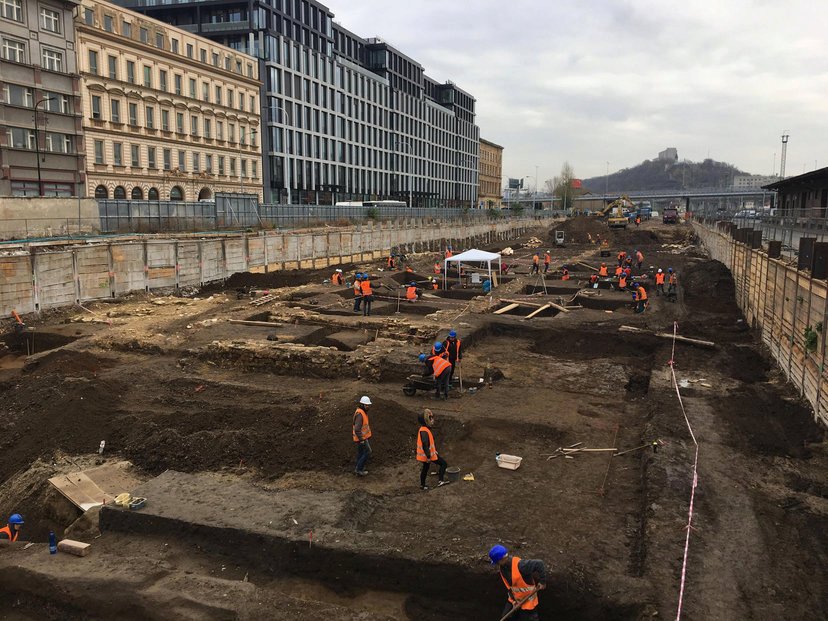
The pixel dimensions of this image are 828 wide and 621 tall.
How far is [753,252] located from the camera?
2308 centimetres

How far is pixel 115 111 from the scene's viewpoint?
164 feet

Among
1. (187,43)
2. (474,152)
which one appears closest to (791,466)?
(187,43)

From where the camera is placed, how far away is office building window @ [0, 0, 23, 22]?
40531mm

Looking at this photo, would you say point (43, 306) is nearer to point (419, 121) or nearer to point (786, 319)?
point (786, 319)

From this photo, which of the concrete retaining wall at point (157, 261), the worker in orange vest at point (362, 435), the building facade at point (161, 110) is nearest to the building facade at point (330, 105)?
the building facade at point (161, 110)

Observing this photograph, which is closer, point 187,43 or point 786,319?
point 786,319

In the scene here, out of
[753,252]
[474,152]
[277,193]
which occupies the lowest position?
[753,252]

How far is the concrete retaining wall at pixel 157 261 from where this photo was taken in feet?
76.0

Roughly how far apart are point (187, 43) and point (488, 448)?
191ft

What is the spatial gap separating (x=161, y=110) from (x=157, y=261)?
30704 millimetres

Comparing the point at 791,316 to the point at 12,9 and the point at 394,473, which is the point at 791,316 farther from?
the point at 12,9

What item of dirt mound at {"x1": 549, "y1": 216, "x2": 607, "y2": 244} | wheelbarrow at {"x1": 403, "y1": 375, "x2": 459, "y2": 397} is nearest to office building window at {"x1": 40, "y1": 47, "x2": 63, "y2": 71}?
wheelbarrow at {"x1": 403, "y1": 375, "x2": 459, "y2": 397}

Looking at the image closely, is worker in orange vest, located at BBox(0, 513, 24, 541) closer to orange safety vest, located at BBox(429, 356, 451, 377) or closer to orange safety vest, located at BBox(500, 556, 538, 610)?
orange safety vest, located at BBox(500, 556, 538, 610)

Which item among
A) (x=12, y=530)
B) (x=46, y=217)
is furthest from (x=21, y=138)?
(x=12, y=530)
